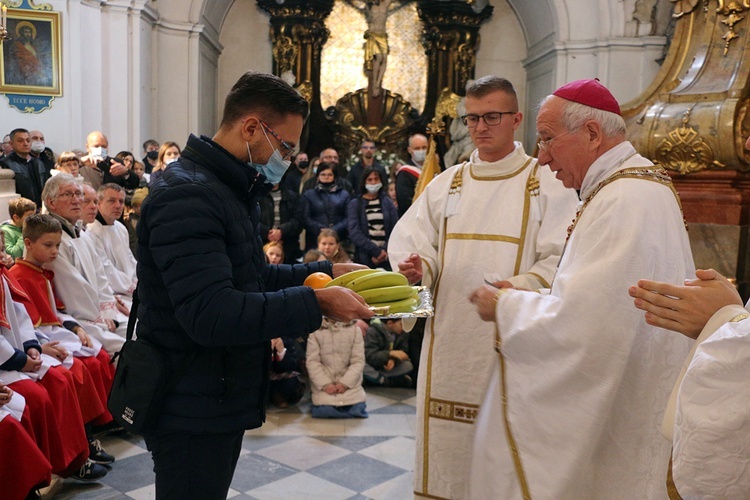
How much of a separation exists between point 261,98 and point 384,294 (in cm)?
77

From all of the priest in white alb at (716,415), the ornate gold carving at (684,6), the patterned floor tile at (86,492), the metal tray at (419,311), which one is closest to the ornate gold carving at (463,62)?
the ornate gold carving at (684,6)

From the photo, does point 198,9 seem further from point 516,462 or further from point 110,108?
point 516,462

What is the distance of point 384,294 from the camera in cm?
243

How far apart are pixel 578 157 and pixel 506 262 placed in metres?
0.82

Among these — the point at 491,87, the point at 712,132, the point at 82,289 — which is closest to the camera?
the point at 491,87

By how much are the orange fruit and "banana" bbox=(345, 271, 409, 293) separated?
0.08 metres

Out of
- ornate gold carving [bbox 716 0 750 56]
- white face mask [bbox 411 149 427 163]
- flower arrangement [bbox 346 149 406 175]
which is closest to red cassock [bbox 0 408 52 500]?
ornate gold carving [bbox 716 0 750 56]

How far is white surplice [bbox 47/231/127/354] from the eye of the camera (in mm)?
4340

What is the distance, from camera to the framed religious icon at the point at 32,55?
856cm

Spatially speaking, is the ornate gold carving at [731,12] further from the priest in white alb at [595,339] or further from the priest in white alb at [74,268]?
the priest in white alb at [74,268]

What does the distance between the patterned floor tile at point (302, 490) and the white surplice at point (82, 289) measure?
1.37 meters

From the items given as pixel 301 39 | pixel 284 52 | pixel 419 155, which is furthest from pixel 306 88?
pixel 419 155

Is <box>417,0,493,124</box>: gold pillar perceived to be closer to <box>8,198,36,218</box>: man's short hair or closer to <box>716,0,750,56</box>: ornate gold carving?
<box>716,0,750,56</box>: ornate gold carving

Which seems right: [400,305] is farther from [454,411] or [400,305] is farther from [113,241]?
[113,241]
